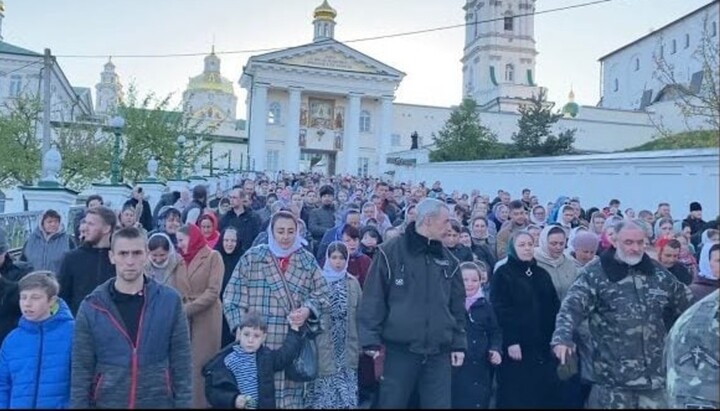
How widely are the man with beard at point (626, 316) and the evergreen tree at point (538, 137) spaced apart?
4084 cm

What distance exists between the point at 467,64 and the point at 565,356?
91.8 metres

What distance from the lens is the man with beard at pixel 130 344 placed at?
13.9 ft

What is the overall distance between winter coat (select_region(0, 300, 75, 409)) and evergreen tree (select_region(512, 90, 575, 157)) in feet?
139

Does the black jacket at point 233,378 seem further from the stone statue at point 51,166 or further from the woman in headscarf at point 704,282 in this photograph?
the stone statue at point 51,166

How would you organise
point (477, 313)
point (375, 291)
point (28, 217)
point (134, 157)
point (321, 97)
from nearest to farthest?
1. point (375, 291)
2. point (477, 313)
3. point (28, 217)
4. point (134, 157)
5. point (321, 97)

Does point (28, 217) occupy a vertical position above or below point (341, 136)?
below

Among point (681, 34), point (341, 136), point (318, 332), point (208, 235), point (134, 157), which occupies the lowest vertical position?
point (318, 332)

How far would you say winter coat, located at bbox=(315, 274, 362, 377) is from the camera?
6109 mm

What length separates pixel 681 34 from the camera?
211 feet

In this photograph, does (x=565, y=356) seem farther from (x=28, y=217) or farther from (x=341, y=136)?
(x=341, y=136)

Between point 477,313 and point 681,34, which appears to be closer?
point 477,313

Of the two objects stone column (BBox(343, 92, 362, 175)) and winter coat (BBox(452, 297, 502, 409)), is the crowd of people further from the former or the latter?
stone column (BBox(343, 92, 362, 175))

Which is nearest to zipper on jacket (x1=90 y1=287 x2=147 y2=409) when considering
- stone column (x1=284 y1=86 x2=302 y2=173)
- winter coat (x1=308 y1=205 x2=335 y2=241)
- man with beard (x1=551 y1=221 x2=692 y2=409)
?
man with beard (x1=551 y1=221 x2=692 y2=409)

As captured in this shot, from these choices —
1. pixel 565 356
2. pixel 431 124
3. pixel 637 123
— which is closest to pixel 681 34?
pixel 637 123
